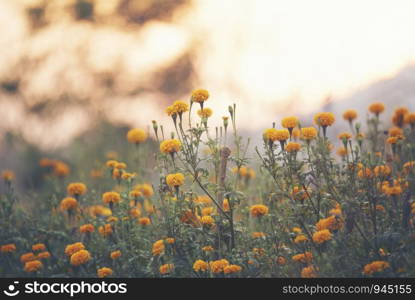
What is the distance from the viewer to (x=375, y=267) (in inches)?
79.0

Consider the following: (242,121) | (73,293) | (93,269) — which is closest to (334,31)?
(242,121)

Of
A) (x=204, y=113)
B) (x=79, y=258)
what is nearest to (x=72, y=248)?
(x=79, y=258)

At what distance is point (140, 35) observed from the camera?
5.76 metres

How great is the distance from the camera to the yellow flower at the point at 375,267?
78.9 inches

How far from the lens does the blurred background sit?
4.79 metres

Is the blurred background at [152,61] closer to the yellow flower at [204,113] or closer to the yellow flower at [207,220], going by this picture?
the yellow flower at [204,113]

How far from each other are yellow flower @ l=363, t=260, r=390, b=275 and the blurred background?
8.82 feet

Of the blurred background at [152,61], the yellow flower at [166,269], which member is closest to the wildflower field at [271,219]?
the yellow flower at [166,269]

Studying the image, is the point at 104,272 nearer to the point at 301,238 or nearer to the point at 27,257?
the point at 27,257

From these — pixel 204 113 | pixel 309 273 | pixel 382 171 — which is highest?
pixel 204 113

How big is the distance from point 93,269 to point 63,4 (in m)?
4.18

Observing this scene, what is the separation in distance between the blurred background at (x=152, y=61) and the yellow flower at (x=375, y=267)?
8.82ft

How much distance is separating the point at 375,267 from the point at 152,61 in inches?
172

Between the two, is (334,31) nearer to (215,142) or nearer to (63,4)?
(215,142)
